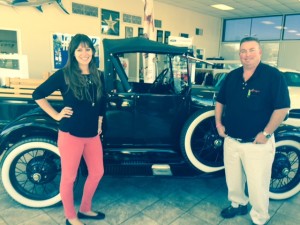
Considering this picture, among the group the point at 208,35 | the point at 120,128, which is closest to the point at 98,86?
the point at 120,128

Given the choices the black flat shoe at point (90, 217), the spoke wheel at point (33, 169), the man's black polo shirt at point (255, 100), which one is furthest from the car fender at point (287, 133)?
the spoke wheel at point (33, 169)

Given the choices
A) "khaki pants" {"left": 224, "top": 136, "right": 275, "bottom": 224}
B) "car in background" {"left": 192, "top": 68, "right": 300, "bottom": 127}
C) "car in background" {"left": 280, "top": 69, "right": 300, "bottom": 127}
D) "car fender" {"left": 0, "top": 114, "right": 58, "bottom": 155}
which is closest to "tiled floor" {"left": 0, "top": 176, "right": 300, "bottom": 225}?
"khaki pants" {"left": 224, "top": 136, "right": 275, "bottom": 224}

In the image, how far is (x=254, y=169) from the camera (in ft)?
6.90

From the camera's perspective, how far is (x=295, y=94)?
509 cm

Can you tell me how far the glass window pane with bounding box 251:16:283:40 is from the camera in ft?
40.4

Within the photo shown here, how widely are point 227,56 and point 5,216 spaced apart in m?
13.5

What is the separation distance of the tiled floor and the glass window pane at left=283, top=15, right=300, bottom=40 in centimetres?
1132

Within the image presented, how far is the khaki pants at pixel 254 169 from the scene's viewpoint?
6.84 feet

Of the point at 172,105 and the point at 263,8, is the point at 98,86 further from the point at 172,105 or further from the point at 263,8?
the point at 263,8

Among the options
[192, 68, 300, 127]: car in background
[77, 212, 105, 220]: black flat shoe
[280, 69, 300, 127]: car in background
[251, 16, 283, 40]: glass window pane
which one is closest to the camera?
[77, 212, 105, 220]: black flat shoe

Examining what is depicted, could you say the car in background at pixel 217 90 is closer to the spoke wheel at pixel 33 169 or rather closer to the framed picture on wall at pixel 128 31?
the spoke wheel at pixel 33 169

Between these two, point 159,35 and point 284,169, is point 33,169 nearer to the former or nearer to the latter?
point 284,169

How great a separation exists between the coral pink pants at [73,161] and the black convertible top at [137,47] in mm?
892

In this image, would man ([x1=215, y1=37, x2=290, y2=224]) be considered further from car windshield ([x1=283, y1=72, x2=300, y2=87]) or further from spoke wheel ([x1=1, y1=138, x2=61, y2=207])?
car windshield ([x1=283, y1=72, x2=300, y2=87])
